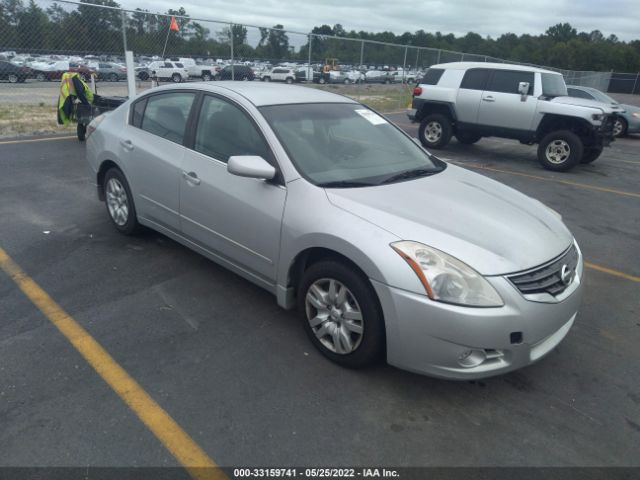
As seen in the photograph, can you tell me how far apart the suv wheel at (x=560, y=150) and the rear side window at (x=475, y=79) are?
71.2 inches

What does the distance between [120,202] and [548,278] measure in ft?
12.3

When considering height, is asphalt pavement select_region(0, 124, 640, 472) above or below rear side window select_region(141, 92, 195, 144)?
below

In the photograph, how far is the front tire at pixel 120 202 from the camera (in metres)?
4.42

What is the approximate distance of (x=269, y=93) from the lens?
3693mm

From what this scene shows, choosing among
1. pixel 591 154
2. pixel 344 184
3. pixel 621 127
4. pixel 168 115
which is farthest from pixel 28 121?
pixel 621 127

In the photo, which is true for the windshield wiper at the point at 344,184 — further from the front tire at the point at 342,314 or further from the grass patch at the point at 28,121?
the grass patch at the point at 28,121

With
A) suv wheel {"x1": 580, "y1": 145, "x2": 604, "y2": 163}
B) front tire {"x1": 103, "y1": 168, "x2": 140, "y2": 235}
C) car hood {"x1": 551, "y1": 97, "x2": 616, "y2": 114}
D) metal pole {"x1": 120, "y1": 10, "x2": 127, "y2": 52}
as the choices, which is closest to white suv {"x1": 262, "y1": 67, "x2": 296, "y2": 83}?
metal pole {"x1": 120, "y1": 10, "x2": 127, "y2": 52}

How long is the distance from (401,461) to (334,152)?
2.04 meters

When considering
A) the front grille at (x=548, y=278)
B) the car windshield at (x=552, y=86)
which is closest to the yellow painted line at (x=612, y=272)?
the front grille at (x=548, y=278)

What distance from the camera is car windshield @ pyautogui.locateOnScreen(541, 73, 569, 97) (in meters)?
9.70

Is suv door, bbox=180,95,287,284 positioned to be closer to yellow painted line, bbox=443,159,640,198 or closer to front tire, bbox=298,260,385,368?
front tire, bbox=298,260,385,368

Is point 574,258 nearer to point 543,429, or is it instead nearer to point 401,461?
point 543,429

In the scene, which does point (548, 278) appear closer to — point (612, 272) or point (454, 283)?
point (454, 283)

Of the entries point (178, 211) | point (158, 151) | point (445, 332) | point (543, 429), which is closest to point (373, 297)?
point (445, 332)
